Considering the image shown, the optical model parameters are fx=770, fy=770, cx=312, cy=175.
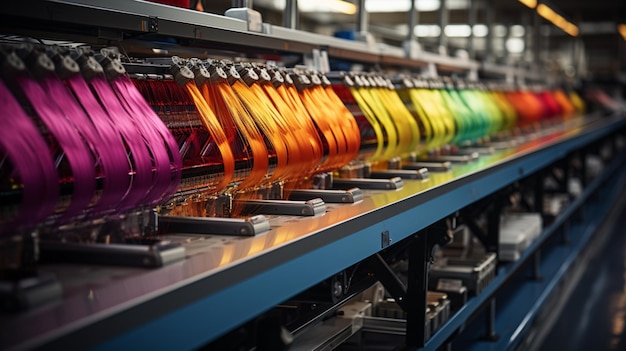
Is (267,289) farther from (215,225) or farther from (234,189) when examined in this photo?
(234,189)

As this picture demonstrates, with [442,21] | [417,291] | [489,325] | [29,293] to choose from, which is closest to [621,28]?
[442,21]

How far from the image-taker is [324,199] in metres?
2.25

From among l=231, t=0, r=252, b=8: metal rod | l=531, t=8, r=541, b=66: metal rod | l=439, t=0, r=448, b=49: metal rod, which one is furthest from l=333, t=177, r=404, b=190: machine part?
l=531, t=8, r=541, b=66: metal rod

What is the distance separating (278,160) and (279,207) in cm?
15

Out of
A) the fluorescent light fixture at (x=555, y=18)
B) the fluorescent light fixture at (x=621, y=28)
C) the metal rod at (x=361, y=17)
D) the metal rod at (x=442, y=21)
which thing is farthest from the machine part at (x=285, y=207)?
the fluorescent light fixture at (x=621, y=28)

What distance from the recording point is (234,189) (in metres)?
2.02

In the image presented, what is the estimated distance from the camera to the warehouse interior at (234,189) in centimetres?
127

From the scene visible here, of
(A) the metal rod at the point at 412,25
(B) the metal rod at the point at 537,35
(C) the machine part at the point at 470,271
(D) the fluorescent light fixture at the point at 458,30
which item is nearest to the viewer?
(C) the machine part at the point at 470,271

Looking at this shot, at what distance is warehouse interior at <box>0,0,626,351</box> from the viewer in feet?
4.17

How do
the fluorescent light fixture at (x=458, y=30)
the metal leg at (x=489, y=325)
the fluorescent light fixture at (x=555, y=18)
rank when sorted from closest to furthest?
1. the metal leg at (x=489, y=325)
2. the fluorescent light fixture at (x=555, y=18)
3. the fluorescent light fixture at (x=458, y=30)

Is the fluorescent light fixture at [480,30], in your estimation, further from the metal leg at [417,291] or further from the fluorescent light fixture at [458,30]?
the metal leg at [417,291]

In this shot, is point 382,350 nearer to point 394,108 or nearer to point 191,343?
point 394,108

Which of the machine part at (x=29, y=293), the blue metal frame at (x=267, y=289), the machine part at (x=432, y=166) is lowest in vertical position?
the blue metal frame at (x=267, y=289)

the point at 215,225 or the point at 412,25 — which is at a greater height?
the point at 412,25
